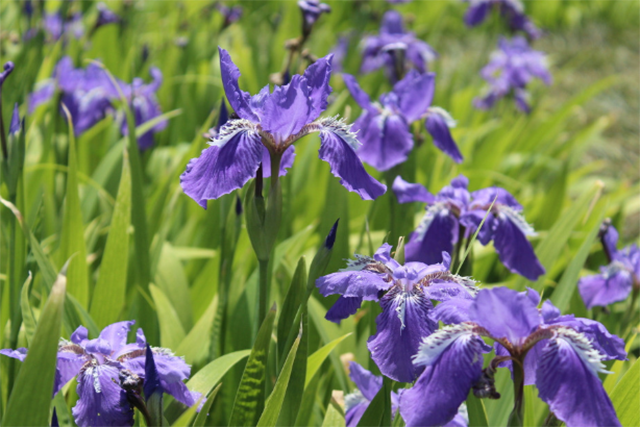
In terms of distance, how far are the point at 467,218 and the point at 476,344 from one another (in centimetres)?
72

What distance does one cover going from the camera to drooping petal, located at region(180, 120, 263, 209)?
45.0 inches

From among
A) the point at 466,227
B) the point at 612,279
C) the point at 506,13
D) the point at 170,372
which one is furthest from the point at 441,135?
the point at 506,13

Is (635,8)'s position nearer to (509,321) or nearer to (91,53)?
(91,53)

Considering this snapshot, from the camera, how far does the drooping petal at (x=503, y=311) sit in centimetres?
93

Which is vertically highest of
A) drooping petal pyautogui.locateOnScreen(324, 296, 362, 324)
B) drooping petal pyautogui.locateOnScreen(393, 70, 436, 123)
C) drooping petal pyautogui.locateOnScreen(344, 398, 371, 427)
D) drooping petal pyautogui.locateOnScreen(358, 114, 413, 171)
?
drooping petal pyautogui.locateOnScreen(393, 70, 436, 123)

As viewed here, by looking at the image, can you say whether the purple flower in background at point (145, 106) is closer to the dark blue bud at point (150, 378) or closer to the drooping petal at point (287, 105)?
the drooping petal at point (287, 105)

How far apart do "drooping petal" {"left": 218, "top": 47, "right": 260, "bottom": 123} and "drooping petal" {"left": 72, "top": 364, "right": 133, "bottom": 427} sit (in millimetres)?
592

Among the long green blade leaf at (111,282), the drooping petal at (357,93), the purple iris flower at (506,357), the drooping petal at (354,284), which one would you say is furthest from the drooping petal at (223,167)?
the drooping petal at (357,93)

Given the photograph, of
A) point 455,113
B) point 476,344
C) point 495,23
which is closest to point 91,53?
point 455,113

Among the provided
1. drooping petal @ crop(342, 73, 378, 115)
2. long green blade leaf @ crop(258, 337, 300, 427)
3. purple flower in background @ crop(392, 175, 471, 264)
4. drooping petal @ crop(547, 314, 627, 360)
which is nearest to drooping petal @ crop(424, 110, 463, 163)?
drooping petal @ crop(342, 73, 378, 115)

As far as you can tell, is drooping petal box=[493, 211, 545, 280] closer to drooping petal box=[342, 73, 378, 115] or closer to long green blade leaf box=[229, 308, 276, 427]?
drooping petal box=[342, 73, 378, 115]

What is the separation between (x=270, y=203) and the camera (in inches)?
48.7

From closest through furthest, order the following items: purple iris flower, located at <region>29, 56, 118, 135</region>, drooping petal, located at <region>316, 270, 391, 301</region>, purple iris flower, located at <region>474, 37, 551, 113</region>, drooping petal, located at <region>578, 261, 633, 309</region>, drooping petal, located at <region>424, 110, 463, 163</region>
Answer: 1. drooping petal, located at <region>316, 270, 391, 301</region>
2. drooping petal, located at <region>578, 261, 633, 309</region>
3. drooping petal, located at <region>424, 110, 463, 163</region>
4. purple iris flower, located at <region>29, 56, 118, 135</region>
5. purple iris flower, located at <region>474, 37, 551, 113</region>

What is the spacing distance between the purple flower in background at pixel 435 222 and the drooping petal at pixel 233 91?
598 mm
